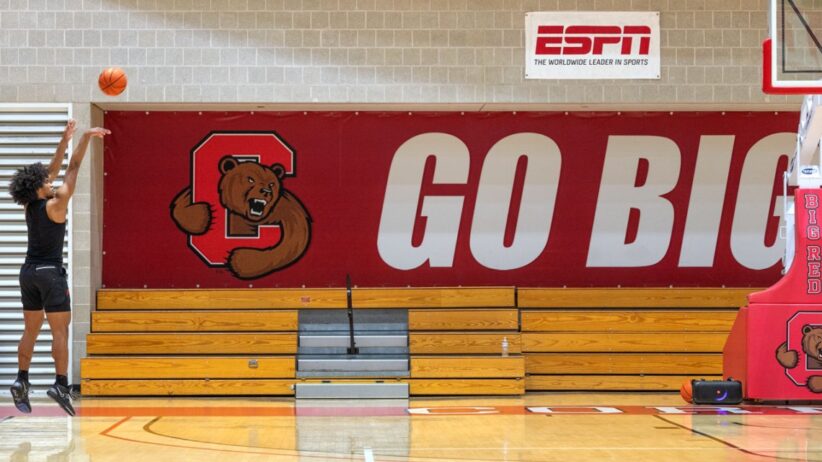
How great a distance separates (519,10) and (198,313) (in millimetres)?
5340

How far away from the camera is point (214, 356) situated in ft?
40.5

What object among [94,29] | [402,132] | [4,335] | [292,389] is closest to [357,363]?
[292,389]

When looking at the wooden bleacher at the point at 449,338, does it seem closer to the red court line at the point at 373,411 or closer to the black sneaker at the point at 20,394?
the red court line at the point at 373,411

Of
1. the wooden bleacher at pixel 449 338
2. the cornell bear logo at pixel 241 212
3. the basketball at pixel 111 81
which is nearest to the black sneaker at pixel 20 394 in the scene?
the basketball at pixel 111 81

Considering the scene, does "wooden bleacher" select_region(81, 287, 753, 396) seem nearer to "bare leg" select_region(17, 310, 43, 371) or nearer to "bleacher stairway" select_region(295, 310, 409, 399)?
"bleacher stairway" select_region(295, 310, 409, 399)

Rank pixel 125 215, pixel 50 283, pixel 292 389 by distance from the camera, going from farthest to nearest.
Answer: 1. pixel 125 215
2. pixel 292 389
3. pixel 50 283

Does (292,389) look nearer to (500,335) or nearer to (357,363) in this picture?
(357,363)

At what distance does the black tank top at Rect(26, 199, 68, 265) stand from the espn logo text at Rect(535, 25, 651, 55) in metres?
6.61

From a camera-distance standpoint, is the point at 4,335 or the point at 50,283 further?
the point at 4,335

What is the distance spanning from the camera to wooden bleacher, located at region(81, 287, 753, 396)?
40.0 ft

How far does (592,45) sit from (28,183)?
7.21 m

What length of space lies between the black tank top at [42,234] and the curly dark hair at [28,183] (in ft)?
0.29

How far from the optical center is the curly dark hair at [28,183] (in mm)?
8094

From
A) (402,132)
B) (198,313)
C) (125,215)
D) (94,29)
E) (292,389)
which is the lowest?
(292,389)
